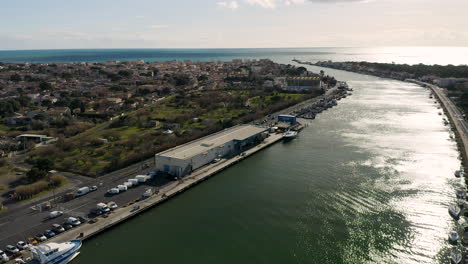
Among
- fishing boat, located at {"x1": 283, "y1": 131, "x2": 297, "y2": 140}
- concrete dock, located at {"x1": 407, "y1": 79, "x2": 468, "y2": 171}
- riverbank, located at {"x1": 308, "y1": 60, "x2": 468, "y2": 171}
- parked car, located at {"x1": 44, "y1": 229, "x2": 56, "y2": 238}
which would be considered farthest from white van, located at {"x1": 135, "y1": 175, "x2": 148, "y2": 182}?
concrete dock, located at {"x1": 407, "y1": 79, "x2": 468, "y2": 171}

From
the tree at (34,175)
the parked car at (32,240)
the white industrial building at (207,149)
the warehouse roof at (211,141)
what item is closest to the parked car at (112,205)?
the parked car at (32,240)

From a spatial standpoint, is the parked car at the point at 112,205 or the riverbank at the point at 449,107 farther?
the riverbank at the point at 449,107

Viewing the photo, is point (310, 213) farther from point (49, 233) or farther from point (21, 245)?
point (21, 245)

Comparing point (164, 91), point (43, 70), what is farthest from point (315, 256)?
point (43, 70)

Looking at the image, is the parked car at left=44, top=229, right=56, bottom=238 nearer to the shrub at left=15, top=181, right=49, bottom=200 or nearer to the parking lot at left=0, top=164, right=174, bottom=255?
the parking lot at left=0, top=164, right=174, bottom=255

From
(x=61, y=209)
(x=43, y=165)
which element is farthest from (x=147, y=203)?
(x=43, y=165)

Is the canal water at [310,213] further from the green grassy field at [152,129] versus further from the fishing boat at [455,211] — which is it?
the green grassy field at [152,129]
